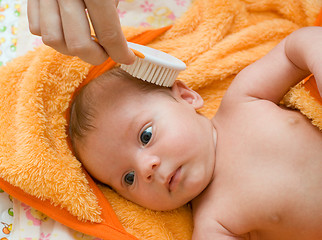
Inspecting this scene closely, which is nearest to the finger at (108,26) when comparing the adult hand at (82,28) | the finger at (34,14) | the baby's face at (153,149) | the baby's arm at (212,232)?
the adult hand at (82,28)

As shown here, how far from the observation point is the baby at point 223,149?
1033 mm

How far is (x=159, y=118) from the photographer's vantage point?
110 cm

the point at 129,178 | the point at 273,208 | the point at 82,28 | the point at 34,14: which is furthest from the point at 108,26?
the point at 273,208

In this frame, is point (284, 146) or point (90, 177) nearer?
point (284, 146)

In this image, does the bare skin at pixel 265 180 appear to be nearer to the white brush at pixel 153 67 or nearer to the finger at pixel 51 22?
the white brush at pixel 153 67

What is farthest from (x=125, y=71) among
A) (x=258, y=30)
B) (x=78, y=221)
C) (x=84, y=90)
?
(x=258, y=30)

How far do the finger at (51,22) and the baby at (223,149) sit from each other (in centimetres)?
33

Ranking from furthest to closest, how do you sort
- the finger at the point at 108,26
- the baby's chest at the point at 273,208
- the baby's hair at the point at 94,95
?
1. the baby's hair at the point at 94,95
2. the baby's chest at the point at 273,208
3. the finger at the point at 108,26

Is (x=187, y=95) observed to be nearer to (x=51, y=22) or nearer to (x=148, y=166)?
(x=148, y=166)

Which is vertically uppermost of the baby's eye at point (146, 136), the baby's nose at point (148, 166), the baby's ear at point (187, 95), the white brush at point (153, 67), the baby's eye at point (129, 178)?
the white brush at point (153, 67)

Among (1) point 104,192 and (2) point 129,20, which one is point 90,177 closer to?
(1) point 104,192

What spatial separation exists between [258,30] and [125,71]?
0.54 m

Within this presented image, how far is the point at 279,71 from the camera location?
1.13m

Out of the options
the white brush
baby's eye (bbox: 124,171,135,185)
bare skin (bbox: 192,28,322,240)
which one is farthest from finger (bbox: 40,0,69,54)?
bare skin (bbox: 192,28,322,240)
